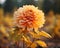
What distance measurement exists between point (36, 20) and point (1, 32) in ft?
10.4

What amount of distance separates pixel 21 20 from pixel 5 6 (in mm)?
10032

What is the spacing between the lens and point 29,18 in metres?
1.68

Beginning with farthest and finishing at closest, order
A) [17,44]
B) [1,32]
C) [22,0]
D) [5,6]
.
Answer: [5,6], [1,32], [22,0], [17,44]

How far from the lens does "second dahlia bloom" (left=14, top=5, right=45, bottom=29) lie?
168 cm

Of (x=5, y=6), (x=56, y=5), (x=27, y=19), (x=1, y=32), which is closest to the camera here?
(x=27, y=19)

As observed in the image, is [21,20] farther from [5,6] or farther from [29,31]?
[5,6]

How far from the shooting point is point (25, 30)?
1713 mm

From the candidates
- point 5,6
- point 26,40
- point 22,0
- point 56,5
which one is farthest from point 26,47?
point 5,6

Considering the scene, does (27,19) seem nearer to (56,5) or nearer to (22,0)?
(22,0)

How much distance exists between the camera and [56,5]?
31.8 ft

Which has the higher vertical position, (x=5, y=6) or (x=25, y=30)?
(x=5, y=6)

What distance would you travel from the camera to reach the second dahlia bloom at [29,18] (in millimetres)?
1682

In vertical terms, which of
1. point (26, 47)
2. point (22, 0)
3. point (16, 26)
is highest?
point (22, 0)

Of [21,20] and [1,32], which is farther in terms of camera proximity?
[1,32]
